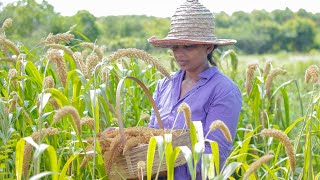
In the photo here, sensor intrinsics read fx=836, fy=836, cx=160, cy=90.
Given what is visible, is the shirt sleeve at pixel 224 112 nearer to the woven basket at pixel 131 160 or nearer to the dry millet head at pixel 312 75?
the woven basket at pixel 131 160

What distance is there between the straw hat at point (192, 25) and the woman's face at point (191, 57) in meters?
0.04

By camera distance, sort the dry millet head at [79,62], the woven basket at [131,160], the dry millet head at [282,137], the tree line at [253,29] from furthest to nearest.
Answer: the tree line at [253,29]
the dry millet head at [79,62]
the woven basket at [131,160]
the dry millet head at [282,137]

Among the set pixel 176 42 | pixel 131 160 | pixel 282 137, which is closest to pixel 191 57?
pixel 176 42

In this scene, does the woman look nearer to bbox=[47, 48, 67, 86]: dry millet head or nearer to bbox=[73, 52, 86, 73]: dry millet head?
bbox=[73, 52, 86, 73]: dry millet head

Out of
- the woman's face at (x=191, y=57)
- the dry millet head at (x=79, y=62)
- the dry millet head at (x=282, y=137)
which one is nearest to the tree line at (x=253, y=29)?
A: the woman's face at (x=191, y=57)

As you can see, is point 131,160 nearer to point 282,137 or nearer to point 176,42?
point 282,137

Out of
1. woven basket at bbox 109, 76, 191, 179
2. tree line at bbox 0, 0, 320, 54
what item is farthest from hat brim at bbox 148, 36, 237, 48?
tree line at bbox 0, 0, 320, 54

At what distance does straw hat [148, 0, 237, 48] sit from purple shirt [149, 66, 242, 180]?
0.15 metres

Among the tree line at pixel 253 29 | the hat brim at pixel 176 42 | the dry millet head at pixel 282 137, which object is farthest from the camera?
the tree line at pixel 253 29

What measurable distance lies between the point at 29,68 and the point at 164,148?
3.56ft

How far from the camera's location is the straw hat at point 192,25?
144 inches

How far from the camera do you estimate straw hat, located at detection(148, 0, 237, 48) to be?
12.0ft

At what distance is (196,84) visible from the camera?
364 centimetres

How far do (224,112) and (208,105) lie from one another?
10 cm
